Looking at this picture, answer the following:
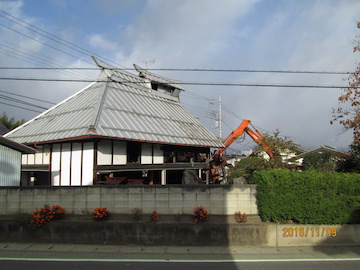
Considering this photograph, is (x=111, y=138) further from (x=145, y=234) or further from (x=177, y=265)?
(x=177, y=265)

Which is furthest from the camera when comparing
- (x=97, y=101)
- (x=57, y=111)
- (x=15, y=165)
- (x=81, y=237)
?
(x=57, y=111)

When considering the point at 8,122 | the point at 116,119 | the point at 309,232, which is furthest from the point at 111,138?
the point at 8,122

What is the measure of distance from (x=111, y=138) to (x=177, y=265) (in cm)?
725

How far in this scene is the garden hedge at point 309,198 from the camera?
8.49 metres

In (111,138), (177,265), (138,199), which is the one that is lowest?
(177,265)

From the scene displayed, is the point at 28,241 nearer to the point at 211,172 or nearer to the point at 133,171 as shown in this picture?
the point at 133,171

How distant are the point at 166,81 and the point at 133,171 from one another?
11975 mm

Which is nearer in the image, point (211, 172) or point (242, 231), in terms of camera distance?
point (242, 231)

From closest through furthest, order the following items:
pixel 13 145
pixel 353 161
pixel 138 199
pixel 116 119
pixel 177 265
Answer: pixel 177 265 < pixel 138 199 < pixel 13 145 < pixel 353 161 < pixel 116 119

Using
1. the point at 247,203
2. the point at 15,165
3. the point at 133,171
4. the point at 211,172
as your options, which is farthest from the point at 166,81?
the point at 247,203

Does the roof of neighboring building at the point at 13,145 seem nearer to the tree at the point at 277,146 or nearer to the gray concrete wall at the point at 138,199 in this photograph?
the gray concrete wall at the point at 138,199

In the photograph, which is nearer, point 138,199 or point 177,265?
point 177,265

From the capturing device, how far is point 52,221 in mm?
8508

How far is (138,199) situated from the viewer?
9016 millimetres
